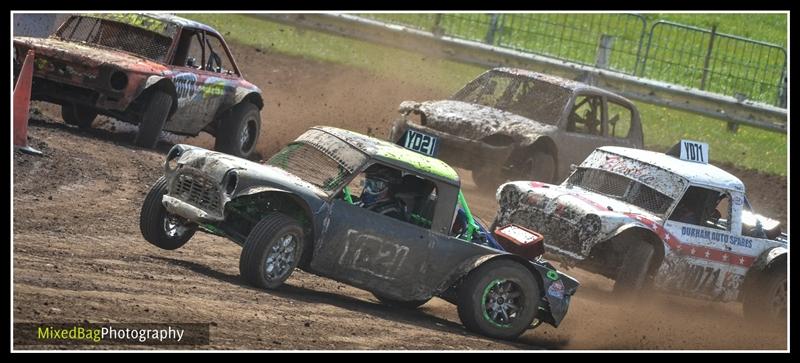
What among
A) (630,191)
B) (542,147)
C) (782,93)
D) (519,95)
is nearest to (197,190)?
(630,191)

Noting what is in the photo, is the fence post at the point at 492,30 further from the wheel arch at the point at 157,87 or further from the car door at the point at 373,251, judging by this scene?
the car door at the point at 373,251

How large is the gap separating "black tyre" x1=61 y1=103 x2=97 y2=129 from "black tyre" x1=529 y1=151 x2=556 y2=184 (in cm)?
519

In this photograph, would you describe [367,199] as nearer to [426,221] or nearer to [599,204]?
[426,221]

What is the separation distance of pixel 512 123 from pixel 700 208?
3.74 meters

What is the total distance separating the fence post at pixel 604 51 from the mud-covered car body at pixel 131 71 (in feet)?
25.0

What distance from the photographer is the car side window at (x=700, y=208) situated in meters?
13.7

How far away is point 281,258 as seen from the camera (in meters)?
10.1

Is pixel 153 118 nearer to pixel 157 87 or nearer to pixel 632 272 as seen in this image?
pixel 157 87

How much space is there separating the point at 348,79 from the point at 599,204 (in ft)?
35.2

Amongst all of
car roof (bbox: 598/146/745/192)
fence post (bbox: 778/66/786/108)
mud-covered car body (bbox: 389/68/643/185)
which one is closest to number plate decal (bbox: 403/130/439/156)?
car roof (bbox: 598/146/745/192)

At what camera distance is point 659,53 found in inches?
962
